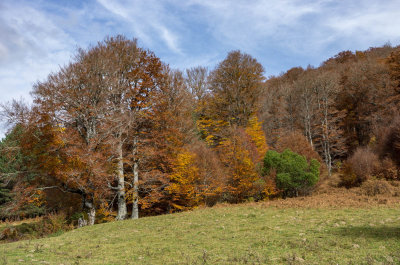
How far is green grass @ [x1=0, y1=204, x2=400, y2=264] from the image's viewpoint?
6.54m

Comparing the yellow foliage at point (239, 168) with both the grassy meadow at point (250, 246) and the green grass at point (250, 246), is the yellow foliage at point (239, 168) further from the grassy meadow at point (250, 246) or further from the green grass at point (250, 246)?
the green grass at point (250, 246)

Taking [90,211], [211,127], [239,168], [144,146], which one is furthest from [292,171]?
[90,211]

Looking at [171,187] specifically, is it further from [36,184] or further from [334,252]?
[334,252]

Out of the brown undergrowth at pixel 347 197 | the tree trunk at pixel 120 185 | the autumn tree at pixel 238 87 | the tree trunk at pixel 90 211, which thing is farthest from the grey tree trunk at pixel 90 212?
the autumn tree at pixel 238 87

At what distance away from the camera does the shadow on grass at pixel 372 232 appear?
26.7 ft

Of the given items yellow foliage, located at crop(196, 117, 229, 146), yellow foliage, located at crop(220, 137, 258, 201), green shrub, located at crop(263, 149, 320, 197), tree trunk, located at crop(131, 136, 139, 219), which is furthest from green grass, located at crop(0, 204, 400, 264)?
yellow foliage, located at crop(196, 117, 229, 146)

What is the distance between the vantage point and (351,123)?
39.8 m

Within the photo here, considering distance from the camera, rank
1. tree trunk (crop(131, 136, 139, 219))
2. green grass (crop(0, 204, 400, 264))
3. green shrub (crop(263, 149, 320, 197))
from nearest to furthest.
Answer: green grass (crop(0, 204, 400, 264))
tree trunk (crop(131, 136, 139, 219))
green shrub (crop(263, 149, 320, 197))

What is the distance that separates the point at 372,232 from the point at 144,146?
16626 millimetres

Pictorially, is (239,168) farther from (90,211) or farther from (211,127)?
(211,127)

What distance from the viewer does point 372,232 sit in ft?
28.5

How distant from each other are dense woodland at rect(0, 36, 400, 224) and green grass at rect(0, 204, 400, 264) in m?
8.46

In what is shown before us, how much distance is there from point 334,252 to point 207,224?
677cm

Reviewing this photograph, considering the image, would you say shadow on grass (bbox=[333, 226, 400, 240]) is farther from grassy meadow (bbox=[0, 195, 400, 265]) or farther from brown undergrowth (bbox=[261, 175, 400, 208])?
brown undergrowth (bbox=[261, 175, 400, 208])
